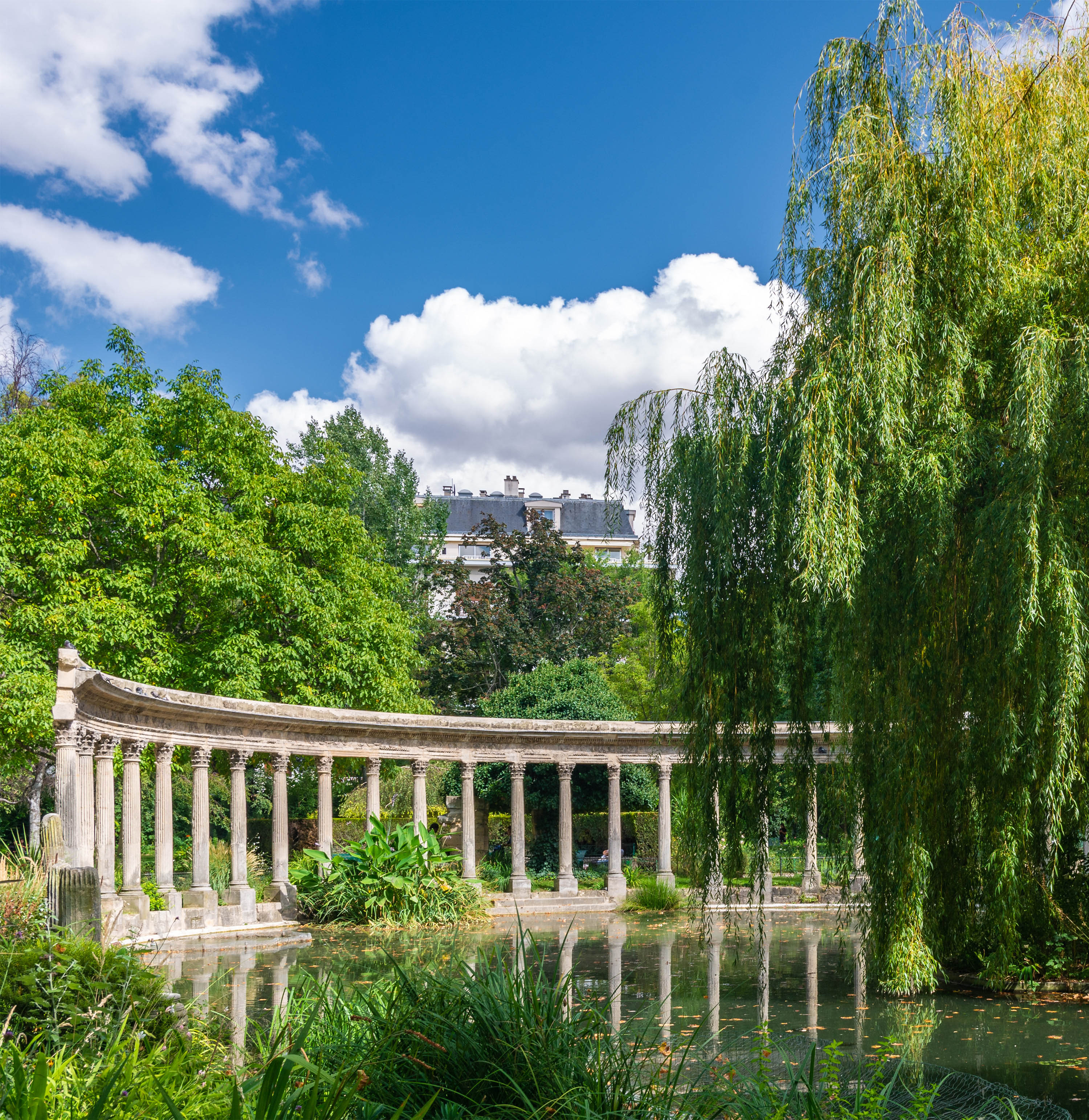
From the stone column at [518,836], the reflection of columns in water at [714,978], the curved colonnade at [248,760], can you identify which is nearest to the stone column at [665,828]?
the curved colonnade at [248,760]

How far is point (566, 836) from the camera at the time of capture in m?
33.8

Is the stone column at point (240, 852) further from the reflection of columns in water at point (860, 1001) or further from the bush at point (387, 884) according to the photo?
the reflection of columns in water at point (860, 1001)

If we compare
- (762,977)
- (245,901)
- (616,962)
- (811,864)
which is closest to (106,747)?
(245,901)

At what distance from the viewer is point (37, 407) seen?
32.2m

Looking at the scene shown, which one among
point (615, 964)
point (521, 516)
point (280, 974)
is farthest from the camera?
point (521, 516)

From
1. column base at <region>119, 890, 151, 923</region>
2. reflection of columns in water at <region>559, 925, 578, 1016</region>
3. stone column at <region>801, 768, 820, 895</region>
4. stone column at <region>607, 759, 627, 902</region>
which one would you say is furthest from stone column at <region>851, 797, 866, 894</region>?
stone column at <region>607, 759, 627, 902</region>

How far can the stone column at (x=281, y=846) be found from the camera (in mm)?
29500

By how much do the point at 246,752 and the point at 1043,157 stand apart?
23.0 metres

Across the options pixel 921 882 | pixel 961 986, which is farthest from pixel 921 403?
pixel 961 986

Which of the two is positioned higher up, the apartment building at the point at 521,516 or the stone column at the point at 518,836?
the apartment building at the point at 521,516

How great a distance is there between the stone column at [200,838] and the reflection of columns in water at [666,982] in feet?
36.7

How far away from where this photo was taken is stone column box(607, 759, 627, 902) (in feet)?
110

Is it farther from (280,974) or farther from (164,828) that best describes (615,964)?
(164,828)

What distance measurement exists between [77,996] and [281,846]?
22.9 metres
